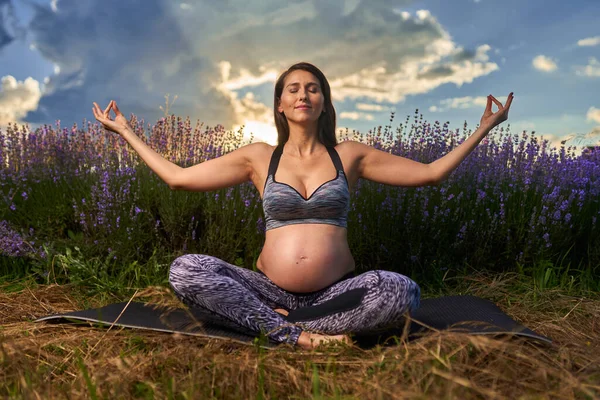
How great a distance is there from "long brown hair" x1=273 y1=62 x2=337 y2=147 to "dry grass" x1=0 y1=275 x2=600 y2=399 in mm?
1222

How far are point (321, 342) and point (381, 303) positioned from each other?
0.32 m

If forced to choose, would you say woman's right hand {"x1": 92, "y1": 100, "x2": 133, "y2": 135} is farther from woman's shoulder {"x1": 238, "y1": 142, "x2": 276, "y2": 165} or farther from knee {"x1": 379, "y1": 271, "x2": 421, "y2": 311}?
knee {"x1": 379, "y1": 271, "x2": 421, "y2": 311}

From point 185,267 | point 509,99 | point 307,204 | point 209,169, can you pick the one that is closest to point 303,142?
point 307,204

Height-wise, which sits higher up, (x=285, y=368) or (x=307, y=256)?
(x=307, y=256)

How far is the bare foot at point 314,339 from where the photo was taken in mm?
2494

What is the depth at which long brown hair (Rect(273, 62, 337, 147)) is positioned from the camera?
3109mm

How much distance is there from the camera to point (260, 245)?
4.11 m

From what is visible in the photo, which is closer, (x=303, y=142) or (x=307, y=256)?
(x=307, y=256)

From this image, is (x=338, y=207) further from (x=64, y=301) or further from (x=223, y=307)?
(x=64, y=301)

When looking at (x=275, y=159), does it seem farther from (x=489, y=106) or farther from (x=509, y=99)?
(x=509, y=99)

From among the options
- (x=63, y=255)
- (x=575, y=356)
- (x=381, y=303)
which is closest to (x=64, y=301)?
(x=63, y=255)

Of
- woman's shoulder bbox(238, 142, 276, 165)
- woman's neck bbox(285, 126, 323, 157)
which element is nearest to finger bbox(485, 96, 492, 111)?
woman's neck bbox(285, 126, 323, 157)

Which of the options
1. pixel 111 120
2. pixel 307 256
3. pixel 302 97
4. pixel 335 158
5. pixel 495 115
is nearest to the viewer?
pixel 307 256

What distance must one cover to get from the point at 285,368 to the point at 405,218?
2.07 metres
